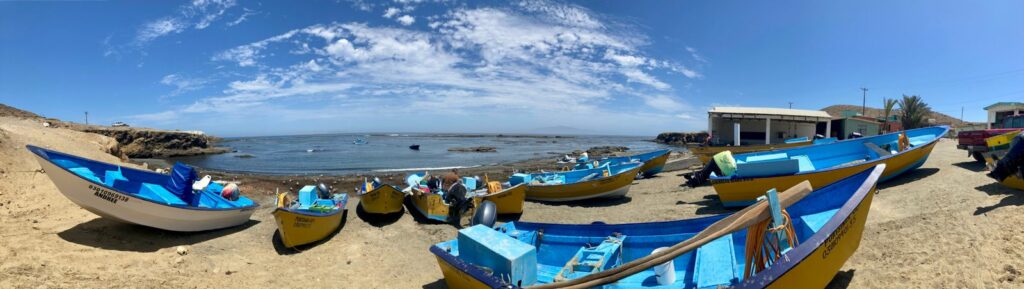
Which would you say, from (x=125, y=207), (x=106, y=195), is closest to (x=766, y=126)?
(x=125, y=207)

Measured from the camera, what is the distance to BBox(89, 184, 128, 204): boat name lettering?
7.58 m

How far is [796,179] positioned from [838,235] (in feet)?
22.0

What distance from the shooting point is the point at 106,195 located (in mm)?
7691

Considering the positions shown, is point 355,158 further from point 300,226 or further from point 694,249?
point 694,249

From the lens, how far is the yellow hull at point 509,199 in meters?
11.4

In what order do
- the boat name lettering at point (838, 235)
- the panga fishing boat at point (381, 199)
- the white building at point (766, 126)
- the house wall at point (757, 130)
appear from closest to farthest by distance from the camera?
the boat name lettering at point (838, 235), the panga fishing boat at point (381, 199), the white building at point (766, 126), the house wall at point (757, 130)

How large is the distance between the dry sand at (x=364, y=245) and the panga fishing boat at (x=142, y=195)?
1.24 ft

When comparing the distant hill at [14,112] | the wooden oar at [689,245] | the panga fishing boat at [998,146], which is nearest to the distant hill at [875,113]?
the panga fishing boat at [998,146]

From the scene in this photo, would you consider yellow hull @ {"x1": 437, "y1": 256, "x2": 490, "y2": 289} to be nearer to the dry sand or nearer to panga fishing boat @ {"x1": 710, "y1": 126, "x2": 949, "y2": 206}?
the dry sand

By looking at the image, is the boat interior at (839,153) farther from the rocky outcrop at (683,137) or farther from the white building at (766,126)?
the rocky outcrop at (683,137)

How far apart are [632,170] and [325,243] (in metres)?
9.52

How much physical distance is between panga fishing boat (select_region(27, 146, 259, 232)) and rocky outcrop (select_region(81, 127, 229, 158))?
4462 cm

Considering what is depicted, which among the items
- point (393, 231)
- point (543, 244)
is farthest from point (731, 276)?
point (393, 231)

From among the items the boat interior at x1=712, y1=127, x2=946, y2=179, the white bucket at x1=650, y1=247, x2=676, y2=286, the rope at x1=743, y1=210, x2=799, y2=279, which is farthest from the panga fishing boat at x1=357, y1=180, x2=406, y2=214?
the rope at x1=743, y1=210, x2=799, y2=279
